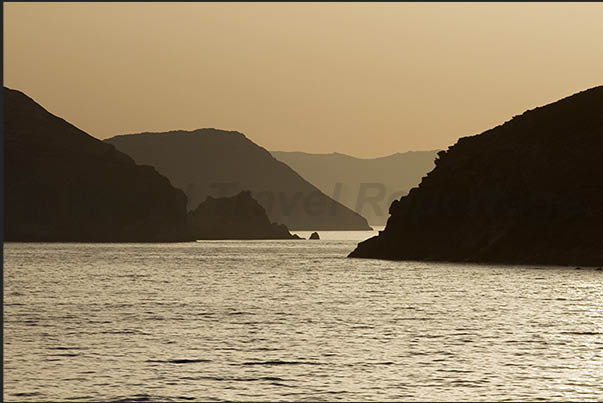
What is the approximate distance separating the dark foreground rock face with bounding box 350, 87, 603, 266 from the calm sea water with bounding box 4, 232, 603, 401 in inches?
2088

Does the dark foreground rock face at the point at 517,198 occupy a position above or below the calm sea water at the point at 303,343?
above

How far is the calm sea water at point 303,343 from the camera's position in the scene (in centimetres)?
3719

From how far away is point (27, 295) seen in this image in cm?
9094

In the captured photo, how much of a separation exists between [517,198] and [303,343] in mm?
119483

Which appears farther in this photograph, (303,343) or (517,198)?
(517,198)

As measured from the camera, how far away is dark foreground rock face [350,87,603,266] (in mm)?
158250

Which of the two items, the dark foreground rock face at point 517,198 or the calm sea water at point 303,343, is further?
the dark foreground rock face at point 517,198

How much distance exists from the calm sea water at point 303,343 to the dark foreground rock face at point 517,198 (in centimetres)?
5303

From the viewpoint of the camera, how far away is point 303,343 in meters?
52.3

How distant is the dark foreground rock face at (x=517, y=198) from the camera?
15825cm

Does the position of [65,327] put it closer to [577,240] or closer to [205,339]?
[205,339]

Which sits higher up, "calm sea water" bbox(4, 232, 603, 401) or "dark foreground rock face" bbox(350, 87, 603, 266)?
"dark foreground rock face" bbox(350, 87, 603, 266)

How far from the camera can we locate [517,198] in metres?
166

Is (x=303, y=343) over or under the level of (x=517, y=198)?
under
